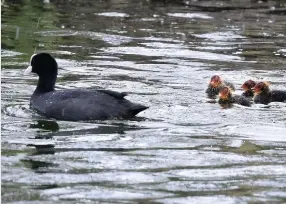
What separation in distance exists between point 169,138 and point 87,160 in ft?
5.92

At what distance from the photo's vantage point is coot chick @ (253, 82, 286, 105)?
14986 millimetres

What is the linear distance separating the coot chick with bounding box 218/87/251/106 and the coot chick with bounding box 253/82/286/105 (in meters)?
0.22

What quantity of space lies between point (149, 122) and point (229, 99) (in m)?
2.69

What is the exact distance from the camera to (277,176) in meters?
9.30

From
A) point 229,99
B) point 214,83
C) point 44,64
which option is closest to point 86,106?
point 44,64

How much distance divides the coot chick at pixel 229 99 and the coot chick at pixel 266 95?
219mm

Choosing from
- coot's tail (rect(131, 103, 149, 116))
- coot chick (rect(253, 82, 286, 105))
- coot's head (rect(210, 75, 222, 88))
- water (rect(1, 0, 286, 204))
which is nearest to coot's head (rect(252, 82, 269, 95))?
coot chick (rect(253, 82, 286, 105))

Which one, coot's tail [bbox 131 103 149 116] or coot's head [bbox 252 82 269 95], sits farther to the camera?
coot's head [bbox 252 82 269 95]

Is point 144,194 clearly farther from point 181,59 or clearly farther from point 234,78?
point 181,59

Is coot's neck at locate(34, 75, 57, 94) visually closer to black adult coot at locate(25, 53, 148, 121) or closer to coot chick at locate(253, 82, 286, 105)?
black adult coot at locate(25, 53, 148, 121)

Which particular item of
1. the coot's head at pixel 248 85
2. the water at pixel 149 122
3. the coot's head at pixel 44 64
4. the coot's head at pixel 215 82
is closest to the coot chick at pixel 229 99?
the water at pixel 149 122

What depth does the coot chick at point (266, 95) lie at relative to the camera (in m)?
15.0

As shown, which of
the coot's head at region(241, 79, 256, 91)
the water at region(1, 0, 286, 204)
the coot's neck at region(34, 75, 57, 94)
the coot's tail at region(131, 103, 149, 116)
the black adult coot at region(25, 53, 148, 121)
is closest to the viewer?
the water at region(1, 0, 286, 204)

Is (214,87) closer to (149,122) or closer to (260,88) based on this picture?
(260,88)
